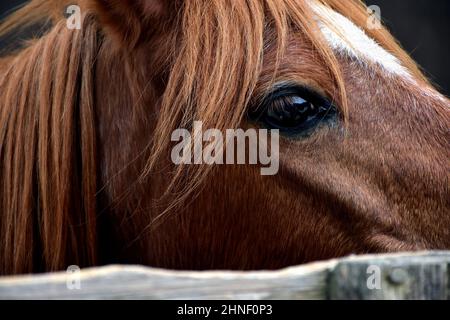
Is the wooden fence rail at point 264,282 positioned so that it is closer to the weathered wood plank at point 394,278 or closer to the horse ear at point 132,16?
the weathered wood plank at point 394,278

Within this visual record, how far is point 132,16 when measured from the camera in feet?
5.21

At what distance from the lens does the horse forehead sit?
1.58 metres

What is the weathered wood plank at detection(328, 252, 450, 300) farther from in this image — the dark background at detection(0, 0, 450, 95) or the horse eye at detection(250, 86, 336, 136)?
the dark background at detection(0, 0, 450, 95)

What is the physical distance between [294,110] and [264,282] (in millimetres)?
652

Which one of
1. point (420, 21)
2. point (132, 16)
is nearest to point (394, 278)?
point (132, 16)

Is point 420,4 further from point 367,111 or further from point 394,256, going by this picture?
point 394,256

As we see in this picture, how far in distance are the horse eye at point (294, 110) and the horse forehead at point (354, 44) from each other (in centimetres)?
17

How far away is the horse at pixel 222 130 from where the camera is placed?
4.94ft

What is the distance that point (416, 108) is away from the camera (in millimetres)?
1542

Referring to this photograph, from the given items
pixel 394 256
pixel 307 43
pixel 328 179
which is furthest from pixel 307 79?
pixel 394 256

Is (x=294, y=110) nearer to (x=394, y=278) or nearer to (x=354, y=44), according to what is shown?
(x=354, y=44)

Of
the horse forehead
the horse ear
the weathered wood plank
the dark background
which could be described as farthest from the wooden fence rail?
the dark background

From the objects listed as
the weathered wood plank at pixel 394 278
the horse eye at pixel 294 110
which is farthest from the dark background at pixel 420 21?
the weathered wood plank at pixel 394 278

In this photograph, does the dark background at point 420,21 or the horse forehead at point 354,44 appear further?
the dark background at point 420,21
